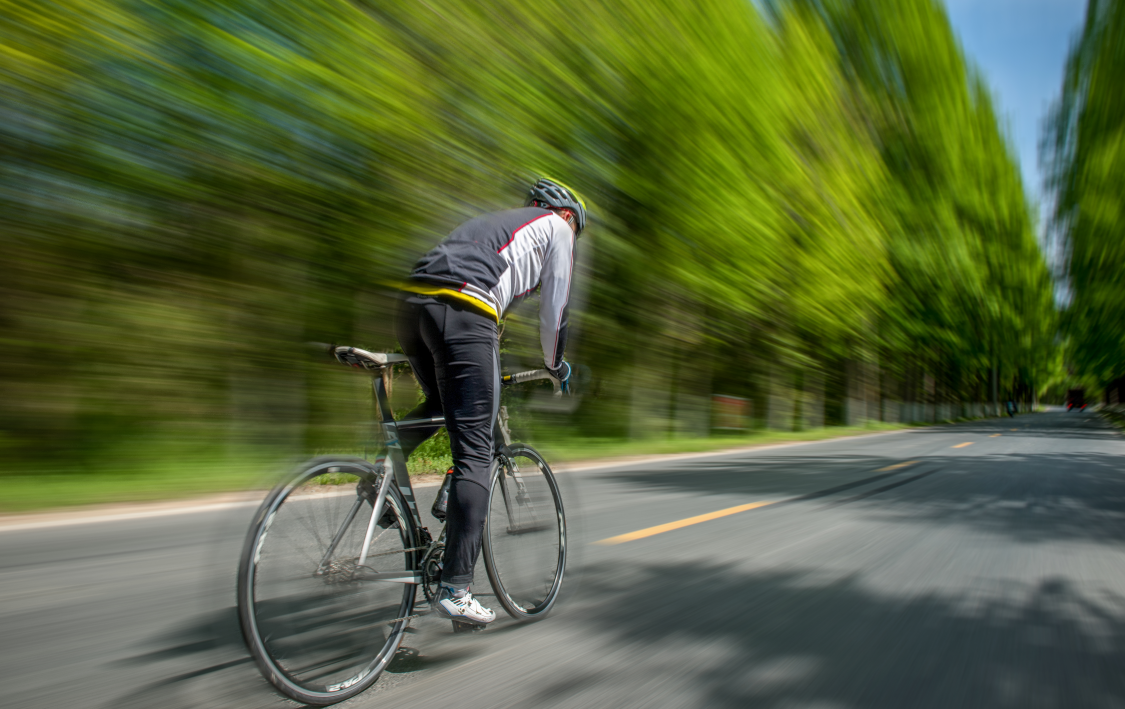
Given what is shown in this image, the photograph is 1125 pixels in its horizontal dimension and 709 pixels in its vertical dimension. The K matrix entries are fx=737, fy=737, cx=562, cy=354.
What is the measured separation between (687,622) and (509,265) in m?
1.73

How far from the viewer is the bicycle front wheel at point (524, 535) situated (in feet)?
9.70

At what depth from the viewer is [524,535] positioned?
310cm

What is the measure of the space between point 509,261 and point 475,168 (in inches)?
353

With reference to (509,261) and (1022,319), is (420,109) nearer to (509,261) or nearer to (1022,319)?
(509,261)

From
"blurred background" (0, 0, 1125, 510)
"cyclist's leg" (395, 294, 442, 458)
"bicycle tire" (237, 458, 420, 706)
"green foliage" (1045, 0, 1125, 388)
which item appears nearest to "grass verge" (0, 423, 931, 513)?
"blurred background" (0, 0, 1125, 510)

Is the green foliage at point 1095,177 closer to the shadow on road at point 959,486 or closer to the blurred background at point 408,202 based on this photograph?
the blurred background at point 408,202

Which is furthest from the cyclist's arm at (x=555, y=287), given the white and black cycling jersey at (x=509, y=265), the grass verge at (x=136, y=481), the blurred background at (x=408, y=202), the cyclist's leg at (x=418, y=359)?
the grass verge at (x=136, y=481)

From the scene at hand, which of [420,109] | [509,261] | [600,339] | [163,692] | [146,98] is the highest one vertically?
[420,109]

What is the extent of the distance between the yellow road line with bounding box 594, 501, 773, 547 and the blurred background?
3.67ft

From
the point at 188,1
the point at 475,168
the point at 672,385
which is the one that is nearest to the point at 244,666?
the point at 188,1

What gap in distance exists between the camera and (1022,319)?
39.6 m

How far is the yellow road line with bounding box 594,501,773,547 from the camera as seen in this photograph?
193 inches

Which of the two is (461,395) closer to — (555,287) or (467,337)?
(467,337)

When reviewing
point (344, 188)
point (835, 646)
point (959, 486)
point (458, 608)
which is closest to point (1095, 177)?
point (959, 486)
